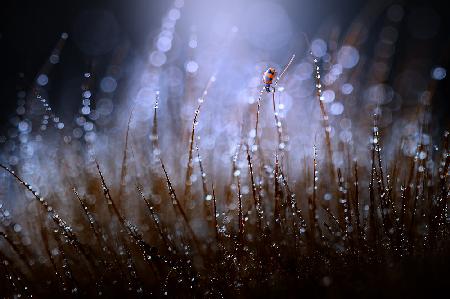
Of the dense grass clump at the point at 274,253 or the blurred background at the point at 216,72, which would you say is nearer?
the dense grass clump at the point at 274,253

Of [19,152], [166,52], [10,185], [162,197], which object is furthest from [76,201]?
[166,52]

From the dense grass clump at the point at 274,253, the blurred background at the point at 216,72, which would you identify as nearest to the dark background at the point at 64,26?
the blurred background at the point at 216,72

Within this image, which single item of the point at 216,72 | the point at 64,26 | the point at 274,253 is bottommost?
the point at 274,253

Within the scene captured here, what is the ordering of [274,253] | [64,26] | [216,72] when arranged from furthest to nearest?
[64,26]
[216,72]
[274,253]

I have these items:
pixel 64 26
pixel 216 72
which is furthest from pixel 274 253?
pixel 64 26

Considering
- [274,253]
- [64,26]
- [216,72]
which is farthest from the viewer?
[64,26]

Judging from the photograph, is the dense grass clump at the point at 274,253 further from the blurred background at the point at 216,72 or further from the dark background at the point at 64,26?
the dark background at the point at 64,26

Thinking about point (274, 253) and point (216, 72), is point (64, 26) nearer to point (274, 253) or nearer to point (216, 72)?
point (216, 72)

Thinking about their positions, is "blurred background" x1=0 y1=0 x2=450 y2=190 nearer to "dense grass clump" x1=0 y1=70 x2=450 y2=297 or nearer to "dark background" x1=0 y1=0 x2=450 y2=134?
"dark background" x1=0 y1=0 x2=450 y2=134
